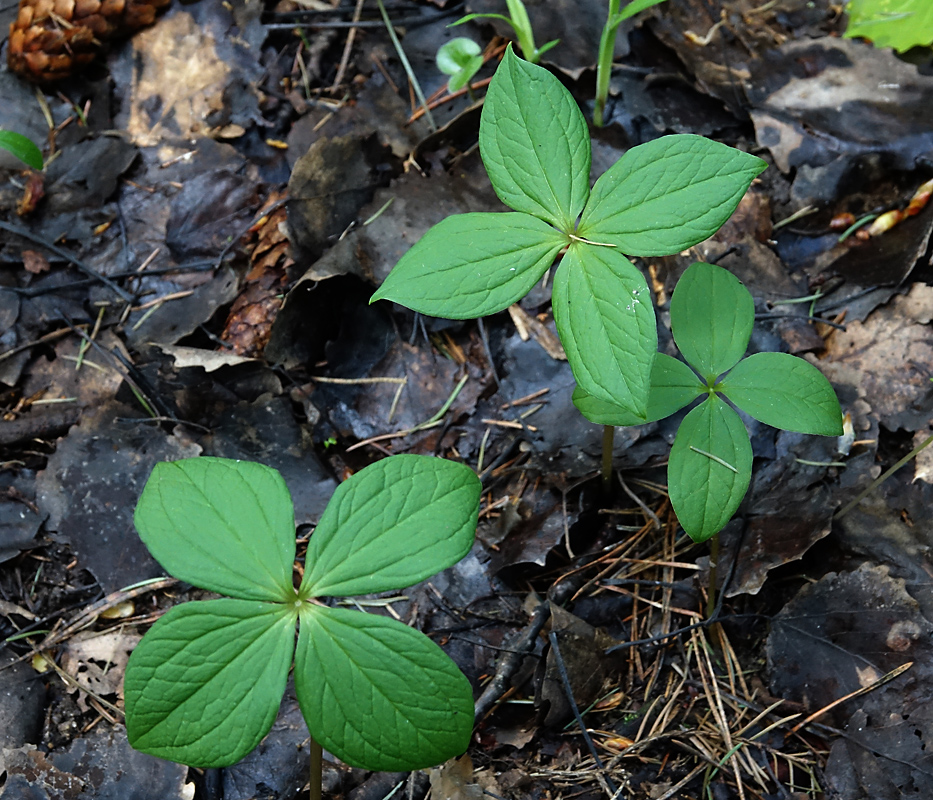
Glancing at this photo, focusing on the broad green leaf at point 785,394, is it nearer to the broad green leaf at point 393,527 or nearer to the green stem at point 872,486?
the green stem at point 872,486

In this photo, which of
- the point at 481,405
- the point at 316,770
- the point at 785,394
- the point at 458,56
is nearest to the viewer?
the point at 316,770

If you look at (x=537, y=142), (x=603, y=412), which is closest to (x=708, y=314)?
(x=603, y=412)

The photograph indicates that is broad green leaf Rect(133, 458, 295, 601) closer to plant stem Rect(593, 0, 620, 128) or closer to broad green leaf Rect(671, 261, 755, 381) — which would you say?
broad green leaf Rect(671, 261, 755, 381)

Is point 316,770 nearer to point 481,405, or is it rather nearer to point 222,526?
point 222,526

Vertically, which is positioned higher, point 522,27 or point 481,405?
point 522,27

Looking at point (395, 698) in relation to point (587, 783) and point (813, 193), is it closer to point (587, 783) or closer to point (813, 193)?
point (587, 783)

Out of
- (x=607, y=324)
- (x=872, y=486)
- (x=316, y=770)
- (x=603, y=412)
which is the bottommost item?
(x=316, y=770)

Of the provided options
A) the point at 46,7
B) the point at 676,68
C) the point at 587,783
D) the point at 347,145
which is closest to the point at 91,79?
the point at 46,7
